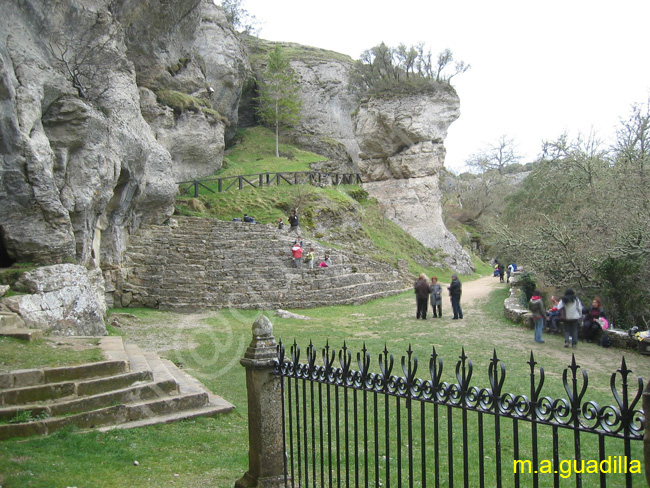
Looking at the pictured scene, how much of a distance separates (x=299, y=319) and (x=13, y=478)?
11077 mm

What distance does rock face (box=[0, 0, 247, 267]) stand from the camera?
1163 cm

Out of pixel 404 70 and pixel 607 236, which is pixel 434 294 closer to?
pixel 607 236

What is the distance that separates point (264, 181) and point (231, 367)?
25.4 meters

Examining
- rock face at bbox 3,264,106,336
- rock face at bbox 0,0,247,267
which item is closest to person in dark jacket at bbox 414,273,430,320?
rock face at bbox 3,264,106,336

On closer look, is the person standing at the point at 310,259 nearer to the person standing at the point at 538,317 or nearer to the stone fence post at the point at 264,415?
the person standing at the point at 538,317

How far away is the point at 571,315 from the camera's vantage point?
1060 centimetres

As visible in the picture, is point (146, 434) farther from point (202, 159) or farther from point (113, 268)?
point (202, 159)

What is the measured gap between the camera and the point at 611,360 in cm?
969

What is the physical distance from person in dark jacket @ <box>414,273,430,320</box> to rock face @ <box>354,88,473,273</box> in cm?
2045

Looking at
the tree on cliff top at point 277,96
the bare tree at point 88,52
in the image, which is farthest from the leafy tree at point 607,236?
the tree on cliff top at point 277,96

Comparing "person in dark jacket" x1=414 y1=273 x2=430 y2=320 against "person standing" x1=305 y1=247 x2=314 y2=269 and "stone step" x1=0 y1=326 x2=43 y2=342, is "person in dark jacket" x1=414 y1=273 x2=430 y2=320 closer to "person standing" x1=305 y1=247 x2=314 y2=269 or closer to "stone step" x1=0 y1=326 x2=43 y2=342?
"person standing" x1=305 y1=247 x2=314 y2=269

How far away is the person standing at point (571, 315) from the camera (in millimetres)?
10525

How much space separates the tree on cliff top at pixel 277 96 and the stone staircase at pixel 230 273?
22382 mm

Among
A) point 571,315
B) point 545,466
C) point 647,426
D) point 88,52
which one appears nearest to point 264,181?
point 88,52
